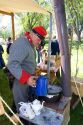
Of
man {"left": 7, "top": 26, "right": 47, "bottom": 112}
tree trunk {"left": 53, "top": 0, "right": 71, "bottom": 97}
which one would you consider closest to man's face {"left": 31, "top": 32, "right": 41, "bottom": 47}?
man {"left": 7, "top": 26, "right": 47, "bottom": 112}

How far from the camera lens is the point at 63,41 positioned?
3.93 metres

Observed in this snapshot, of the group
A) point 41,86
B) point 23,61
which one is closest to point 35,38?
point 23,61

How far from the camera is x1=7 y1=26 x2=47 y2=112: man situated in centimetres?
349

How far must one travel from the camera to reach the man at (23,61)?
349 centimetres

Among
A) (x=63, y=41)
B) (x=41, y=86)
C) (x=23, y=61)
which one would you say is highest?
(x=63, y=41)

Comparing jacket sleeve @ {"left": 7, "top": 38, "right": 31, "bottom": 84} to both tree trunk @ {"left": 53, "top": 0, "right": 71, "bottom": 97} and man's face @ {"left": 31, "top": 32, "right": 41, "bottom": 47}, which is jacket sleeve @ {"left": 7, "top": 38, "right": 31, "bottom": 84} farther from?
tree trunk @ {"left": 53, "top": 0, "right": 71, "bottom": 97}

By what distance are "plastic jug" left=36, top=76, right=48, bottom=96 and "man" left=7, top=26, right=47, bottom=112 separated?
0.22 feet

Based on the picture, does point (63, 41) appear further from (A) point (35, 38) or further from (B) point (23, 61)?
(B) point (23, 61)

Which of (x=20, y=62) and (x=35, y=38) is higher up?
(x=35, y=38)

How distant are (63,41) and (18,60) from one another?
0.82 m

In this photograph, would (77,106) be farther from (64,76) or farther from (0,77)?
(0,77)

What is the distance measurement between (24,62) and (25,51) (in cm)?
22

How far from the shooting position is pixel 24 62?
12.2ft

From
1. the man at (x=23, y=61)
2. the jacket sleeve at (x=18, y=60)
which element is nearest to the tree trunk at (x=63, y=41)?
the man at (x=23, y=61)
